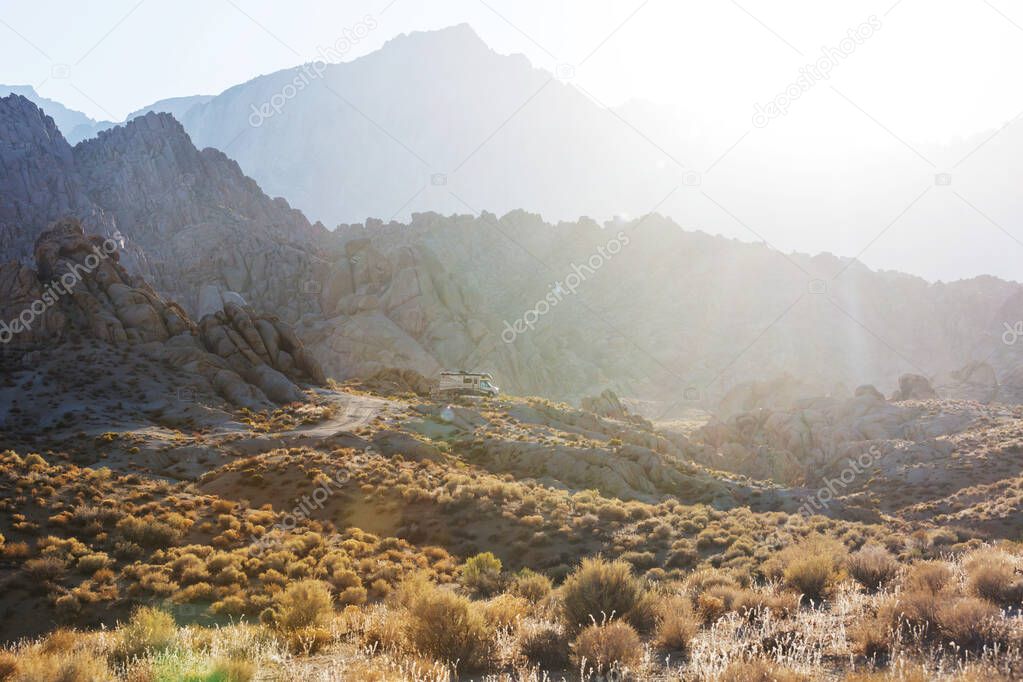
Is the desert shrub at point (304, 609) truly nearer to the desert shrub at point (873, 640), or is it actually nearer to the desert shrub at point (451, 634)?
the desert shrub at point (451, 634)

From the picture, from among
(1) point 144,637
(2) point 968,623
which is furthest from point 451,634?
(2) point 968,623

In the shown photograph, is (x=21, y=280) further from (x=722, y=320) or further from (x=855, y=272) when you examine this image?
(x=855, y=272)

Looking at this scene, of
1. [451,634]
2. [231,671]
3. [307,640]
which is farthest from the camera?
[307,640]

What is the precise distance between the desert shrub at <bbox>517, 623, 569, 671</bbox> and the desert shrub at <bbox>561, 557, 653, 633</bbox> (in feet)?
2.64

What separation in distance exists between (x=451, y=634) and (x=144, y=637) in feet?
17.8

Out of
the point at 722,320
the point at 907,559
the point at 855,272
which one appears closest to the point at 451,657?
the point at 907,559

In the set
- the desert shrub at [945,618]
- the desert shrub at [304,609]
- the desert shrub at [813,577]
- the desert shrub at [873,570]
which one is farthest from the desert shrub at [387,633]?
the desert shrub at [873,570]

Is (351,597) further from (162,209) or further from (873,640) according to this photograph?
(162,209)

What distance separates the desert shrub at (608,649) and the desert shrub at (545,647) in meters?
0.31

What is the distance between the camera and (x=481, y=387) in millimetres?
74062

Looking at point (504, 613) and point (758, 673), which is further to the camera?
point (504, 613)

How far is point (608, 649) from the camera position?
29.1ft

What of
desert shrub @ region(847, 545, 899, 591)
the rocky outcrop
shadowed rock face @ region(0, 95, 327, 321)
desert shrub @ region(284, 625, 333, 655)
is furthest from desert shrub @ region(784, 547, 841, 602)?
shadowed rock face @ region(0, 95, 327, 321)

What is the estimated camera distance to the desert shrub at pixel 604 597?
11.0 meters
